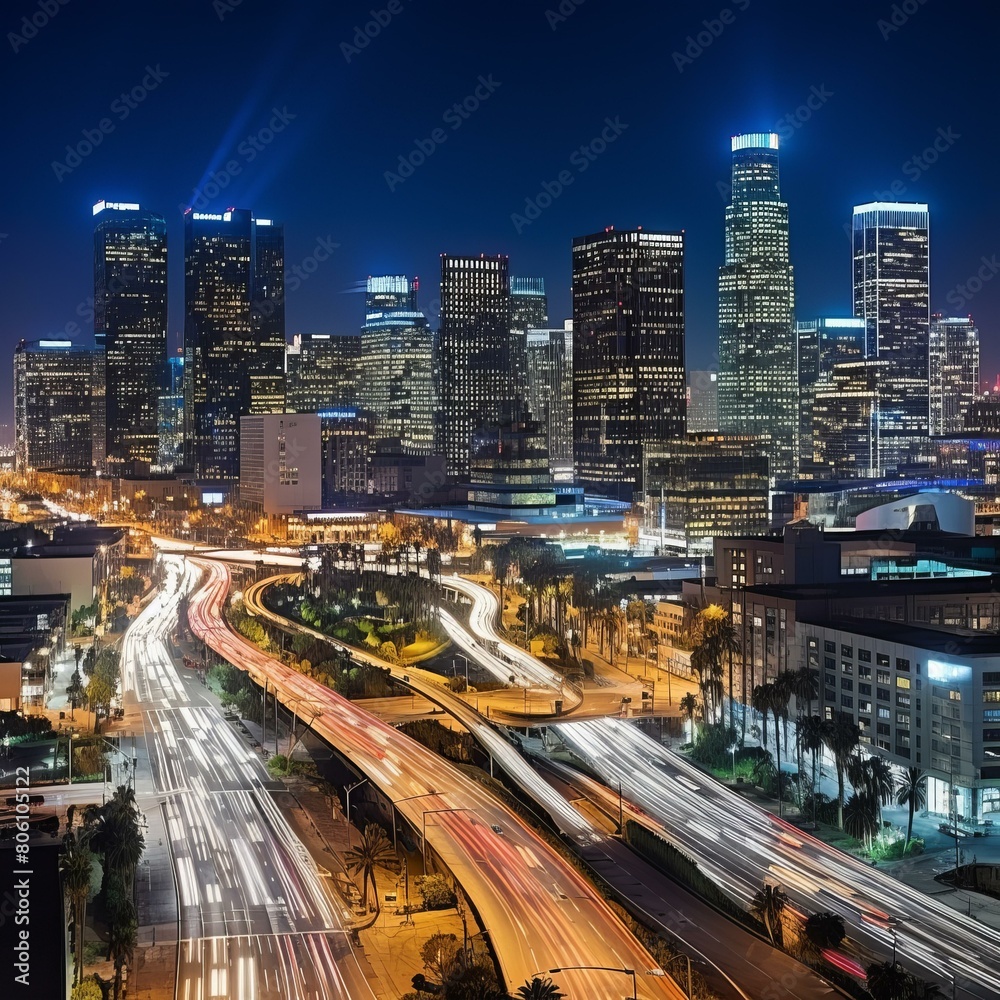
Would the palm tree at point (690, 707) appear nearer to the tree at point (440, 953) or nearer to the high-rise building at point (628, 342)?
the tree at point (440, 953)

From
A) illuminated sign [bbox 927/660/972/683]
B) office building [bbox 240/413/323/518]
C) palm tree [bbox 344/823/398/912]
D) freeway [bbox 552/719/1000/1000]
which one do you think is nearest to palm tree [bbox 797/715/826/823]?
freeway [bbox 552/719/1000/1000]

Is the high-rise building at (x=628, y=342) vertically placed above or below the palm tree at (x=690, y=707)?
above

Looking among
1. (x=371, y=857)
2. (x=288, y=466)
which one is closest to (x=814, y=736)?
(x=371, y=857)

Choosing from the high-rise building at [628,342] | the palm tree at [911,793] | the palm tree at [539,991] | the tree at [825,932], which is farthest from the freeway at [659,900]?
the high-rise building at [628,342]

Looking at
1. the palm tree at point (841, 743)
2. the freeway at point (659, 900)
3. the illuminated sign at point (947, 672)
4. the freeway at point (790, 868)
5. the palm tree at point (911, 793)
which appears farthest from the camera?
the illuminated sign at point (947, 672)

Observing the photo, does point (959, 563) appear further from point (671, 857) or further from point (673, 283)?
point (673, 283)

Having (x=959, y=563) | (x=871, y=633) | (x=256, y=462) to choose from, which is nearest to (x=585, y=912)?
(x=871, y=633)
